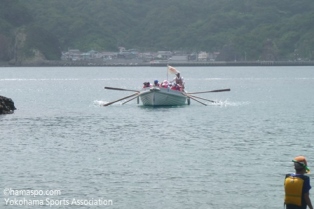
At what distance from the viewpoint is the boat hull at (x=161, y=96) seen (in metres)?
70.2

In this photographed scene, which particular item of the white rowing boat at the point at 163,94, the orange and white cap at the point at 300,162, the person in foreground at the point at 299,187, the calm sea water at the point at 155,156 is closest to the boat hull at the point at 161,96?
the white rowing boat at the point at 163,94

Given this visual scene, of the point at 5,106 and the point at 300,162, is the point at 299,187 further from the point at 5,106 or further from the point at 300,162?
the point at 5,106

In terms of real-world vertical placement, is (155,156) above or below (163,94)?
below

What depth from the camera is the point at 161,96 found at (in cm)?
7050

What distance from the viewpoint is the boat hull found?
7025cm

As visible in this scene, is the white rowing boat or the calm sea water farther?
the white rowing boat

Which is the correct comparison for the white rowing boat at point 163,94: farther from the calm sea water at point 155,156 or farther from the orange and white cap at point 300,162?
the orange and white cap at point 300,162

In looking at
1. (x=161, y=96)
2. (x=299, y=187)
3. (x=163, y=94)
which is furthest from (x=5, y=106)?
(x=299, y=187)

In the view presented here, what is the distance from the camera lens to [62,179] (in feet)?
116

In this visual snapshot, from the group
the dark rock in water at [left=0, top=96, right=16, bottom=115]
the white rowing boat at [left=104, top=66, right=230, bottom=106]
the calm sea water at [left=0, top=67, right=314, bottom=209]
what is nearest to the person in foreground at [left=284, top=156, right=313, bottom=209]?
the calm sea water at [left=0, top=67, right=314, bottom=209]

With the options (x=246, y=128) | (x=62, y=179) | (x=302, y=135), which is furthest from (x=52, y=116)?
(x=62, y=179)

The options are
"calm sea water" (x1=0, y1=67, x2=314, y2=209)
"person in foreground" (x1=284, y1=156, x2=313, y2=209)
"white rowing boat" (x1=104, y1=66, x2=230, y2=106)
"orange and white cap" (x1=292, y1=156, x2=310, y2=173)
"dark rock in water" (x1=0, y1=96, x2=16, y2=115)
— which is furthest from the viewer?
"white rowing boat" (x1=104, y1=66, x2=230, y2=106)

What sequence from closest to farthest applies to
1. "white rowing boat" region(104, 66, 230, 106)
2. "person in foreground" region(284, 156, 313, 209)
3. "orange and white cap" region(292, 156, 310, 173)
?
"orange and white cap" region(292, 156, 310, 173) → "person in foreground" region(284, 156, 313, 209) → "white rowing boat" region(104, 66, 230, 106)

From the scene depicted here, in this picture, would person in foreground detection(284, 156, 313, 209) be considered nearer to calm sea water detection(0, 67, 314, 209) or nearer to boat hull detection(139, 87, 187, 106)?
calm sea water detection(0, 67, 314, 209)
